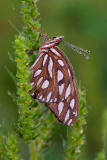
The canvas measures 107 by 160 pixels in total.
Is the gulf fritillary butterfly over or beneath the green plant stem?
over

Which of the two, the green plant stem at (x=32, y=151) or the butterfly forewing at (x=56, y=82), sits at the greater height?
the butterfly forewing at (x=56, y=82)

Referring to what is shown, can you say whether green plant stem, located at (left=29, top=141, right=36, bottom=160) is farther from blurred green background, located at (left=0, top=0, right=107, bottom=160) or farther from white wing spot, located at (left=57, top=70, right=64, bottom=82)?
blurred green background, located at (left=0, top=0, right=107, bottom=160)

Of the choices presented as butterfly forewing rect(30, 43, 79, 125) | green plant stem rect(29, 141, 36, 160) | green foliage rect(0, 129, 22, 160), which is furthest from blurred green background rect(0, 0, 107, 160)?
green foliage rect(0, 129, 22, 160)

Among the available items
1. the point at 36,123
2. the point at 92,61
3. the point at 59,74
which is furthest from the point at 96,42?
the point at 36,123

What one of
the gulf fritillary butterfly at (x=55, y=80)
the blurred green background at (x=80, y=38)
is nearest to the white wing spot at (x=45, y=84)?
the gulf fritillary butterfly at (x=55, y=80)

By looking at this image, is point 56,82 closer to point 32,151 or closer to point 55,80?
point 55,80

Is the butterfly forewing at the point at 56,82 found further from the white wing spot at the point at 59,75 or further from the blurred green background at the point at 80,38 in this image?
the blurred green background at the point at 80,38

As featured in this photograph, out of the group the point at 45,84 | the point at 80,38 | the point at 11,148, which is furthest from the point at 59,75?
the point at 80,38
